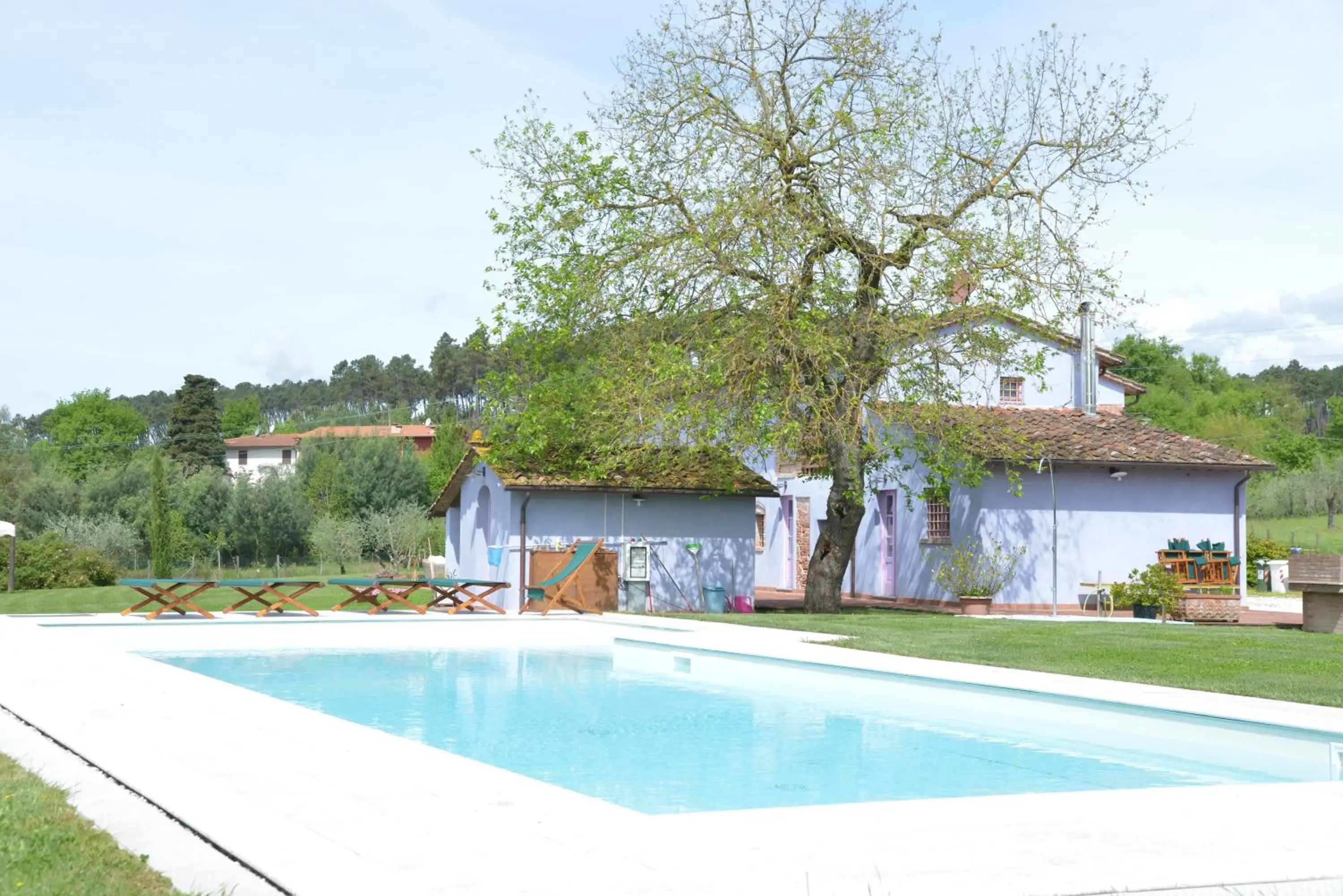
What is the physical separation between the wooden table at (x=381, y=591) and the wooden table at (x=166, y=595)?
2.11 metres

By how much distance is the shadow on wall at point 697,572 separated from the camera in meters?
25.1

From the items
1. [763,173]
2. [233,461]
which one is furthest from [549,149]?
[233,461]

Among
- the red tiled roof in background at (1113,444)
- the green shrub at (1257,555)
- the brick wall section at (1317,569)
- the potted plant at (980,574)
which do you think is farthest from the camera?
the green shrub at (1257,555)

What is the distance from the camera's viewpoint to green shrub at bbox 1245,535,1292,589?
112ft

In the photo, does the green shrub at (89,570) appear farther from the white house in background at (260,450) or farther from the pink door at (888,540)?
the white house in background at (260,450)

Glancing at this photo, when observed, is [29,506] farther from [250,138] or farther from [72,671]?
[72,671]

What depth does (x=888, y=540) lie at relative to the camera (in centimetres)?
2803

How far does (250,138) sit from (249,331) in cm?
1087

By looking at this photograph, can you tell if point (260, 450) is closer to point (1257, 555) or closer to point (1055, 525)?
point (1257, 555)

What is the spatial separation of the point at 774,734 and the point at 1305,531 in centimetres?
4978

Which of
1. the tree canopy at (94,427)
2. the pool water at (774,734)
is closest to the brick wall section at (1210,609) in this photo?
the pool water at (774,734)

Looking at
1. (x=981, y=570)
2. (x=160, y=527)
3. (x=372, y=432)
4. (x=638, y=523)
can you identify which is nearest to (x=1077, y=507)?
(x=981, y=570)

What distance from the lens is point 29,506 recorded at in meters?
46.1

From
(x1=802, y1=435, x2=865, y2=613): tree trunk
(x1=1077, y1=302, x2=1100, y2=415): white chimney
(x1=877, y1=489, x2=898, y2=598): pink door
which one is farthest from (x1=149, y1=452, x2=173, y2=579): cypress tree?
(x1=1077, y1=302, x2=1100, y2=415): white chimney
